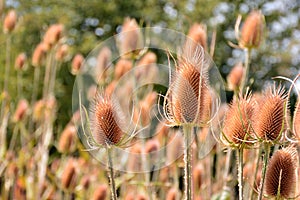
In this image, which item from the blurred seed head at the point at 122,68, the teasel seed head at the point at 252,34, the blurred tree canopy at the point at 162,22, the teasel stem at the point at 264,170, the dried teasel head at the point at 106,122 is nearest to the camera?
the teasel stem at the point at 264,170

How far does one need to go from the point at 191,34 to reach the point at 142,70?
3.17ft

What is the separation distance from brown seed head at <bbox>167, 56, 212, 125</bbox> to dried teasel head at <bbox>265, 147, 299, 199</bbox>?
211 millimetres

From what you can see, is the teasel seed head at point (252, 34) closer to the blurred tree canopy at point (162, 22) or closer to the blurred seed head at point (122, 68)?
the blurred seed head at point (122, 68)

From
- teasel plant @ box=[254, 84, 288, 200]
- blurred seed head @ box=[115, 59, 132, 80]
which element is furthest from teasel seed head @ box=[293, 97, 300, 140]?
blurred seed head @ box=[115, 59, 132, 80]

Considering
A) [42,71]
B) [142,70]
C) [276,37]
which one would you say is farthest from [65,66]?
[142,70]

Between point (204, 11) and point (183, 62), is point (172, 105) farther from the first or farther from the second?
point (204, 11)

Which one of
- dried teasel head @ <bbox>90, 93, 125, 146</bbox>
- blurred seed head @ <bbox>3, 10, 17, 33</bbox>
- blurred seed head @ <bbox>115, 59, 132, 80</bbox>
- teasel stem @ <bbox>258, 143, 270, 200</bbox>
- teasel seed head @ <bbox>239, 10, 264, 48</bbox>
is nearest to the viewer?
teasel stem @ <bbox>258, 143, 270, 200</bbox>

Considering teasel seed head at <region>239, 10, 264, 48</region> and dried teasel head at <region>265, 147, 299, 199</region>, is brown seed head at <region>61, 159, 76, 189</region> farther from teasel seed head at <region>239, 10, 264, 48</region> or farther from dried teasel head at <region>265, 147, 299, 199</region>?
dried teasel head at <region>265, 147, 299, 199</region>

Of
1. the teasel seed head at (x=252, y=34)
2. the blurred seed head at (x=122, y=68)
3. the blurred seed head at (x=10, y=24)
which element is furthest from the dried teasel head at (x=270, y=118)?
the blurred seed head at (x=10, y=24)

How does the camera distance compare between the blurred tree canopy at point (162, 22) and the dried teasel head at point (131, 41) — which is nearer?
the dried teasel head at point (131, 41)

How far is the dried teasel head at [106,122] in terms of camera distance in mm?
1415

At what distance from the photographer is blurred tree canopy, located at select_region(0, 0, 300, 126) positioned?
51.2ft

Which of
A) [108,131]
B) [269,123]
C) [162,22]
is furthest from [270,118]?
[162,22]

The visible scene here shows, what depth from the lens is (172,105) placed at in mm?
1406
